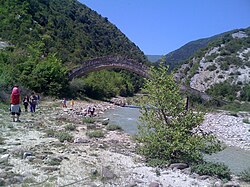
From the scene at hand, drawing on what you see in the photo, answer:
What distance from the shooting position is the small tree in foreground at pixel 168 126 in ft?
38.5

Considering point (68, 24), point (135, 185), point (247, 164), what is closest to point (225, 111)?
point (247, 164)

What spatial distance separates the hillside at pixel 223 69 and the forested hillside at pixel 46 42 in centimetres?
1482

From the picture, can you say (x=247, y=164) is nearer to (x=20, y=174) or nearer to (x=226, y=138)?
(x=226, y=138)

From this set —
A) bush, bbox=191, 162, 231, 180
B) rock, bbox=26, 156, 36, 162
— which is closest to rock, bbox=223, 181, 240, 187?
bush, bbox=191, 162, 231, 180

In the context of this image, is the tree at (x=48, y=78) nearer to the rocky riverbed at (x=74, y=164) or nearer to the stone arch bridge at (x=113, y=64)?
the stone arch bridge at (x=113, y=64)

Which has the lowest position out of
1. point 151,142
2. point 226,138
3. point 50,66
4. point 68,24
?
point 226,138

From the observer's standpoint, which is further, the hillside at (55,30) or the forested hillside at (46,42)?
the hillside at (55,30)

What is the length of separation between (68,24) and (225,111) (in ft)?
157

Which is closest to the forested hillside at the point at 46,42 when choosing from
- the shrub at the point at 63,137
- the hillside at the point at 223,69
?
the shrub at the point at 63,137

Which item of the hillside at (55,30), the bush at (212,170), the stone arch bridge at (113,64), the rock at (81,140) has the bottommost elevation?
the bush at (212,170)

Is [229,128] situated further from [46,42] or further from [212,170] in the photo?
[46,42]

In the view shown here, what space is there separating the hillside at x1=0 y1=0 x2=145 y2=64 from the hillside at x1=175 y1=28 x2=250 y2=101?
21475 millimetres

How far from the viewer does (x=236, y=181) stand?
33.9 ft

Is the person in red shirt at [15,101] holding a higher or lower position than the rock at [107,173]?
higher
